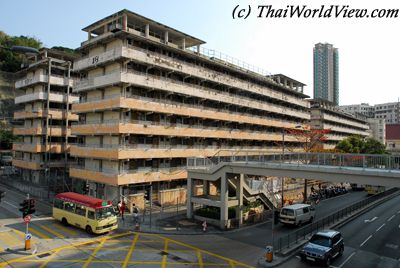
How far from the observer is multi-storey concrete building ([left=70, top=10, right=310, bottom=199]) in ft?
126

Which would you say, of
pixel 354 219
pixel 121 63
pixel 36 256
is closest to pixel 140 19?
pixel 121 63

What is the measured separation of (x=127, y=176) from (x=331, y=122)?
87.7 meters

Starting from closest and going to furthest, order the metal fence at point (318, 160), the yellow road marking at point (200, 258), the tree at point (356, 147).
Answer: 1. the yellow road marking at point (200, 258)
2. the metal fence at point (318, 160)
3. the tree at point (356, 147)

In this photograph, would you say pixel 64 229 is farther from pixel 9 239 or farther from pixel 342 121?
pixel 342 121

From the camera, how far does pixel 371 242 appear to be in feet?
95.0

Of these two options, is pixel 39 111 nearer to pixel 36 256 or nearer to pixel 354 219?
pixel 36 256

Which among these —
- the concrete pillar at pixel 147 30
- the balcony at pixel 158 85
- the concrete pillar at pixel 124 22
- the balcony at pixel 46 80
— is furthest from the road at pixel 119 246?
the balcony at pixel 46 80

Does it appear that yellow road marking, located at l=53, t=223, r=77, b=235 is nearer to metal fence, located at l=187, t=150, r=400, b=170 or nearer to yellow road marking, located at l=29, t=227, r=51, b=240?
yellow road marking, located at l=29, t=227, r=51, b=240

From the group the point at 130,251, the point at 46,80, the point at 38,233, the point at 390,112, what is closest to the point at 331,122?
the point at 46,80

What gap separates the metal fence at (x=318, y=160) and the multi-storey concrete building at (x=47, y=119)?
30.0 metres

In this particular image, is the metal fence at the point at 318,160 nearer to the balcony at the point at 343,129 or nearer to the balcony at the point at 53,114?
the balcony at the point at 53,114

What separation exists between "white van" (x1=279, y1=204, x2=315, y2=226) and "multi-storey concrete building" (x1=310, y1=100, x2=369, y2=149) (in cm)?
6781

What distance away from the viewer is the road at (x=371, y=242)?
23.3 meters

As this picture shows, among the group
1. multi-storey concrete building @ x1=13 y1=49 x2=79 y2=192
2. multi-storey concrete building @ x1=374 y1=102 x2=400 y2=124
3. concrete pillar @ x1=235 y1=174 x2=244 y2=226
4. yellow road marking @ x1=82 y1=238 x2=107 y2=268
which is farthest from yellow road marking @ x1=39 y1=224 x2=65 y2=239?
multi-storey concrete building @ x1=374 y1=102 x2=400 y2=124
